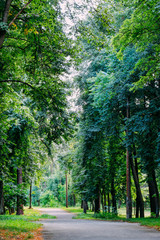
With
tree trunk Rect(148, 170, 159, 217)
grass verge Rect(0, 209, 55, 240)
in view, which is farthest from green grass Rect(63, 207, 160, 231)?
grass verge Rect(0, 209, 55, 240)

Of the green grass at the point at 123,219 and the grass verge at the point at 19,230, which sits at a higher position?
the grass verge at the point at 19,230

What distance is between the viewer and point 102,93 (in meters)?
15.3

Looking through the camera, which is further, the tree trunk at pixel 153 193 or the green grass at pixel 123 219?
the tree trunk at pixel 153 193

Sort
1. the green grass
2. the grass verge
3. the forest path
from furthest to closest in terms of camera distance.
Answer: the green grass
the grass verge
the forest path

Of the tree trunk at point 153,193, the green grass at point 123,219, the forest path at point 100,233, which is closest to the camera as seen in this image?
the forest path at point 100,233

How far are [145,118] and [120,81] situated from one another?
11.5ft

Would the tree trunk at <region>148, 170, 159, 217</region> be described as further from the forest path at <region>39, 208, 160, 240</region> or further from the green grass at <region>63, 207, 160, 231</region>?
the forest path at <region>39, 208, 160, 240</region>

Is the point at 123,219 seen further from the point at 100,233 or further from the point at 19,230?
the point at 19,230

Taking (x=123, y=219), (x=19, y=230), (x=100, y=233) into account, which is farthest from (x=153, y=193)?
(x=19, y=230)

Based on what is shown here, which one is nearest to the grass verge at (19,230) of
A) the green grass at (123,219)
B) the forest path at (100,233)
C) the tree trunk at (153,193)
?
the forest path at (100,233)

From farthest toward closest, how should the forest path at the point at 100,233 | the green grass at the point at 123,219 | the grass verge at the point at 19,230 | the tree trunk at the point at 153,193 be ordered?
the tree trunk at the point at 153,193, the green grass at the point at 123,219, the grass verge at the point at 19,230, the forest path at the point at 100,233

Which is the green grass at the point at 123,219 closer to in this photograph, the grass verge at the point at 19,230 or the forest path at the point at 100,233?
the forest path at the point at 100,233

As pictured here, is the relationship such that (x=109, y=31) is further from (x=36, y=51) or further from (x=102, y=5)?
(x=36, y=51)

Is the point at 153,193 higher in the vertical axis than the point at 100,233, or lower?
lower
